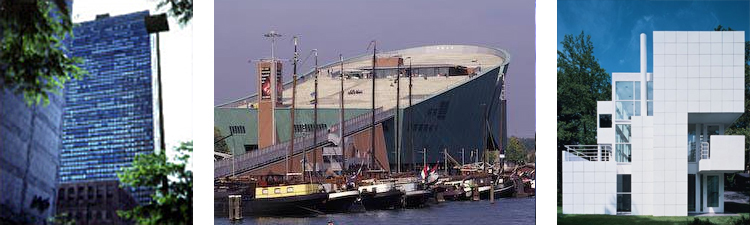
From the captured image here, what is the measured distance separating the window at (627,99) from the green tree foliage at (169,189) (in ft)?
11.3

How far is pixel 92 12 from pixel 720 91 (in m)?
4.53

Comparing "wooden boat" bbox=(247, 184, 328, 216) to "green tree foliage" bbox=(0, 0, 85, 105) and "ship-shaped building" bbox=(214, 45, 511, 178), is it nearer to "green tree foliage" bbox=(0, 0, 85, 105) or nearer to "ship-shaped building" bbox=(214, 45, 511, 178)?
"ship-shaped building" bbox=(214, 45, 511, 178)

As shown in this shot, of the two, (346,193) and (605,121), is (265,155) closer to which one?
(346,193)

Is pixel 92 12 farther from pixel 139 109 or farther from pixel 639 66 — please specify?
pixel 639 66

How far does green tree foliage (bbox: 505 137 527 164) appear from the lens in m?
11.5

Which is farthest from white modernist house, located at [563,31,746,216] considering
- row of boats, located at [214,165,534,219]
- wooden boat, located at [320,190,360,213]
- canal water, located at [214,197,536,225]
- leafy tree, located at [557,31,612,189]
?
wooden boat, located at [320,190,360,213]

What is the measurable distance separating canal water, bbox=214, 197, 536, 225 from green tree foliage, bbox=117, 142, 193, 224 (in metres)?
4.79

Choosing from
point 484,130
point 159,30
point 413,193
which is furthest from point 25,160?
point 484,130

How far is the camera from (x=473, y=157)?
11992 mm

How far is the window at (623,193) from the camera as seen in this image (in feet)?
27.3

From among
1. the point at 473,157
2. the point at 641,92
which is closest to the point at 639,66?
the point at 641,92

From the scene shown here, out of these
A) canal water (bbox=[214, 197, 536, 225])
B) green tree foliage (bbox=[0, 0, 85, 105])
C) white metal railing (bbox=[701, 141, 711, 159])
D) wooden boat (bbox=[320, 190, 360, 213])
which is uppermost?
green tree foliage (bbox=[0, 0, 85, 105])

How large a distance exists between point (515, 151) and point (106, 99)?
546cm

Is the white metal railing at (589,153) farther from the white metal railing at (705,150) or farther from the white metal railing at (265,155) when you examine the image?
the white metal railing at (265,155)
